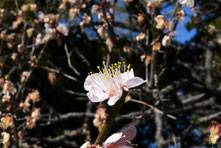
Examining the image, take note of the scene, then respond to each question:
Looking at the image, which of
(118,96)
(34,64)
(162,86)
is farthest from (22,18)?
(118,96)

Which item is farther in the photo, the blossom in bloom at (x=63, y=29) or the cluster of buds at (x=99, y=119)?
the blossom in bloom at (x=63, y=29)

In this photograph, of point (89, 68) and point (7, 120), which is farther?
point (89, 68)

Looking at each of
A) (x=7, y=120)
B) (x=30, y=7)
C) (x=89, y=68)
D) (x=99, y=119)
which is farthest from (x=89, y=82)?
(x=30, y=7)

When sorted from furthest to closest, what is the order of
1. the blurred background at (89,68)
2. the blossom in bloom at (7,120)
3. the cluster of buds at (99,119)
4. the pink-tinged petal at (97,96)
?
the blurred background at (89,68) → the cluster of buds at (99,119) → the blossom in bloom at (7,120) → the pink-tinged petal at (97,96)

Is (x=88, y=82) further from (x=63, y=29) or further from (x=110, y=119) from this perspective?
(x=63, y=29)

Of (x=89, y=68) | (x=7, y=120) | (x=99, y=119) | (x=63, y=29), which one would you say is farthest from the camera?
(x=89, y=68)

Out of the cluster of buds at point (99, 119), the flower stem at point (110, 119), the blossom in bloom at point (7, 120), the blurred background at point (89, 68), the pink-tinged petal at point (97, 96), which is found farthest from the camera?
the blurred background at point (89, 68)

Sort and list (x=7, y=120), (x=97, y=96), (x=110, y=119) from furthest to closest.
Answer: (x=7, y=120)
(x=97, y=96)
(x=110, y=119)

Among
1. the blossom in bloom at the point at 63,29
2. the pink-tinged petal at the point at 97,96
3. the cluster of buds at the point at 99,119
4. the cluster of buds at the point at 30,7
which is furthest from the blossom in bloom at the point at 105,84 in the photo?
the cluster of buds at the point at 30,7

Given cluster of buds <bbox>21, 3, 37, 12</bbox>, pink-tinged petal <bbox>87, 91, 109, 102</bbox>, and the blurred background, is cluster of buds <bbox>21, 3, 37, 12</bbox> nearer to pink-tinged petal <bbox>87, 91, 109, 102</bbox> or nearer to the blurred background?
the blurred background

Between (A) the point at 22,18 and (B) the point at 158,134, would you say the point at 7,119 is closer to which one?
(B) the point at 158,134

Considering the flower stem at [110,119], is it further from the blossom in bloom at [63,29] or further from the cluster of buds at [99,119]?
the blossom in bloom at [63,29]
